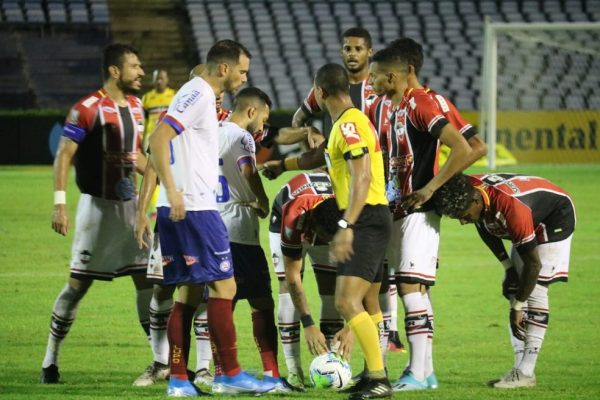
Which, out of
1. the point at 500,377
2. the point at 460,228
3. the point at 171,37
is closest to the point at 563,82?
the point at 171,37

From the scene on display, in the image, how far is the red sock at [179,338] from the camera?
6.80m

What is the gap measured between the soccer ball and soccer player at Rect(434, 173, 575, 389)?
1.12m

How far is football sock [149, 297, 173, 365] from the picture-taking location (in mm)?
7738

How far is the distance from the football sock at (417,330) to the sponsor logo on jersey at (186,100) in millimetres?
1909

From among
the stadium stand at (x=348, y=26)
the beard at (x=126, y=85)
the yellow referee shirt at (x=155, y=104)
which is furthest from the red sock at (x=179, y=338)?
the stadium stand at (x=348, y=26)

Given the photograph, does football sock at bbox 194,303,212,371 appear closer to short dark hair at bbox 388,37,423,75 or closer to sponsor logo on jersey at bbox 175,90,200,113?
sponsor logo on jersey at bbox 175,90,200,113

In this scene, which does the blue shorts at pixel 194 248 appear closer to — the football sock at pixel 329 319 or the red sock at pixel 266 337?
the red sock at pixel 266 337

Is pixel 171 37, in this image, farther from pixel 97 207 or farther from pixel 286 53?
pixel 97 207

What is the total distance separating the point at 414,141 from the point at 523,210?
805mm

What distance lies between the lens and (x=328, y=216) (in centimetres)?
708

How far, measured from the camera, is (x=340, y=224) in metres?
6.48

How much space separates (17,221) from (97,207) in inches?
379

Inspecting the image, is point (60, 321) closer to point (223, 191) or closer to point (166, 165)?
point (223, 191)

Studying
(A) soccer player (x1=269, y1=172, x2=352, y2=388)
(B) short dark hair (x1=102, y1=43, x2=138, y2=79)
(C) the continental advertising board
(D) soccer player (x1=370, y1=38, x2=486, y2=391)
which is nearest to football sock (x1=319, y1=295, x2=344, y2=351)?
(A) soccer player (x1=269, y1=172, x2=352, y2=388)
